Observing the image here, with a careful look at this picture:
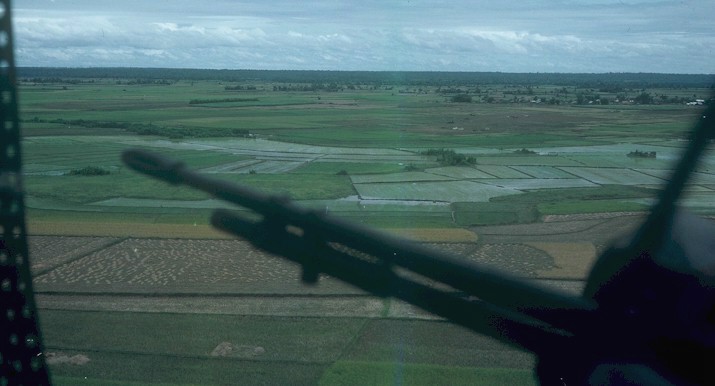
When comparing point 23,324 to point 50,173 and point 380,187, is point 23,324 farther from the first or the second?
point 50,173

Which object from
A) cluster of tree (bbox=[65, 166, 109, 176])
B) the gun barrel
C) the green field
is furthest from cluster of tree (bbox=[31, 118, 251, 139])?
the gun barrel

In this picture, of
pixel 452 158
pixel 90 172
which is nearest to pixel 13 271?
pixel 90 172

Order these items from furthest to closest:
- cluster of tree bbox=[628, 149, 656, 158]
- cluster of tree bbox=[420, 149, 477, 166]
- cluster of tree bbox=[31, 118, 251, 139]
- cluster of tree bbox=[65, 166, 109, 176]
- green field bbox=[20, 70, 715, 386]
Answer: cluster of tree bbox=[31, 118, 251, 139] < cluster of tree bbox=[420, 149, 477, 166] < cluster of tree bbox=[628, 149, 656, 158] < cluster of tree bbox=[65, 166, 109, 176] < green field bbox=[20, 70, 715, 386]

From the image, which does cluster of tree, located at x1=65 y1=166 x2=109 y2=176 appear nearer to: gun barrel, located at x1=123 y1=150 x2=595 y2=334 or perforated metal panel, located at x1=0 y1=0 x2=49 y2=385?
perforated metal panel, located at x1=0 y1=0 x2=49 y2=385

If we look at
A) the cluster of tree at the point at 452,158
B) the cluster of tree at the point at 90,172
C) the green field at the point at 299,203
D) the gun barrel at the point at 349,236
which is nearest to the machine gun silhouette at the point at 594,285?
the gun barrel at the point at 349,236

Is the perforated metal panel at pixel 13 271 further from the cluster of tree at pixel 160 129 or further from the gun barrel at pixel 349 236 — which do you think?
the cluster of tree at pixel 160 129

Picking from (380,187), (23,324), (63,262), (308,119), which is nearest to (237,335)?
(63,262)

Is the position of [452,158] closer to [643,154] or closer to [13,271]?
[643,154]
